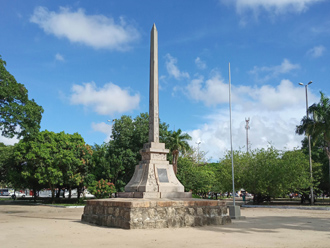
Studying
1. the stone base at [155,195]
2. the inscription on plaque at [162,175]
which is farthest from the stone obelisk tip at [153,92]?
the stone base at [155,195]

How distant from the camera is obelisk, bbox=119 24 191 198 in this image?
12.1 meters

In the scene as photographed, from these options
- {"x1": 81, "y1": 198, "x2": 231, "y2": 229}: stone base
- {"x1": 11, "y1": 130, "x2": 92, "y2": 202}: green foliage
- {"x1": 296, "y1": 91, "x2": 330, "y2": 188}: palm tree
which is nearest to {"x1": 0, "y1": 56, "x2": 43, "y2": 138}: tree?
{"x1": 11, "y1": 130, "x2": 92, "y2": 202}: green foliage

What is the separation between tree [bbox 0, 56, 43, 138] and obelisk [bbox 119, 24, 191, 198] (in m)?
10.4

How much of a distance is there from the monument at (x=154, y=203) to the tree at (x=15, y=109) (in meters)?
10.3

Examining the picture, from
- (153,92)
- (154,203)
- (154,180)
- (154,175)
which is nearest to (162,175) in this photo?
(154,175)

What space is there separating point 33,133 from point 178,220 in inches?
558

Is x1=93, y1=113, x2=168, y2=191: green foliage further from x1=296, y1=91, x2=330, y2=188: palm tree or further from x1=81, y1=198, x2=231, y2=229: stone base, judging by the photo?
x1=81, y1=198, x2=231, y2=229: stone base

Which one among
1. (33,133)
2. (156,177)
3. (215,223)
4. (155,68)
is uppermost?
(155,68)

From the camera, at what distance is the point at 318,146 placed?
1543 inches

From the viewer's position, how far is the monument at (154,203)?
10.1 metres

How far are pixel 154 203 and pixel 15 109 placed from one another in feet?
45.6

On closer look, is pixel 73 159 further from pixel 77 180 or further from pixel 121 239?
pixel 121 239

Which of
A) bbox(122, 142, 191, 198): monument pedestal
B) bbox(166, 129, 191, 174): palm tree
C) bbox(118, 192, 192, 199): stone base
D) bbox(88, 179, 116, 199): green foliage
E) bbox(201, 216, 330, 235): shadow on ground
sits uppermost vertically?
bbox(166, 129, 191, 174): palm tree

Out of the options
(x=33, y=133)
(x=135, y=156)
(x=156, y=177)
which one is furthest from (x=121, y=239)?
(x=135, y=156)
